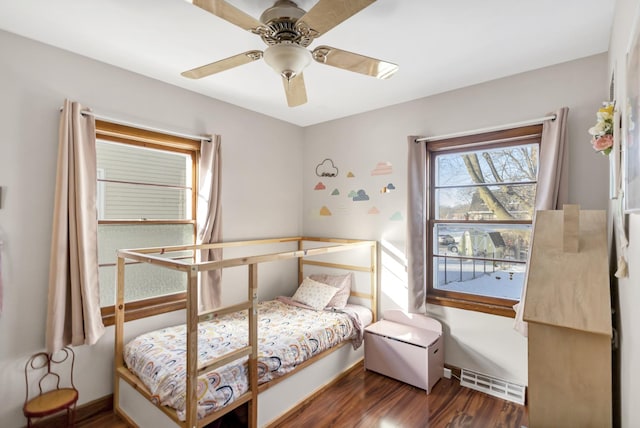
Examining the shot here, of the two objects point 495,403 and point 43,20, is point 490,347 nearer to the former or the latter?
point 495,403

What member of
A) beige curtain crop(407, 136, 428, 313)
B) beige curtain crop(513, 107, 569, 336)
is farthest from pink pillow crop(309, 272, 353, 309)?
beige curtain crop(513, 107, 569, 336)

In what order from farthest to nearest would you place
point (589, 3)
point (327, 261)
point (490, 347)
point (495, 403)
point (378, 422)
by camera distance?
1. point (327, 261)
2. point (490, 347)
3. point (495, 403)
4. point (378, 422)
5. point (589, 3)

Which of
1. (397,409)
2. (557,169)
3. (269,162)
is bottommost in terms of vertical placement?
(397,409)

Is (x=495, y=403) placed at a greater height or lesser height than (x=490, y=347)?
→ lesser

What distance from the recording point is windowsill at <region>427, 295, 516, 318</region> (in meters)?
2.53

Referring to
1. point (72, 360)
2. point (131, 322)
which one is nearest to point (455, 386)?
point (131, 322)

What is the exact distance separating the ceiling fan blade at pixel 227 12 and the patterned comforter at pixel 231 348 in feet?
5.86

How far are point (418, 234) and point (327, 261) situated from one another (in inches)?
44.1

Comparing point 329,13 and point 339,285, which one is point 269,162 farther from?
point 329,13

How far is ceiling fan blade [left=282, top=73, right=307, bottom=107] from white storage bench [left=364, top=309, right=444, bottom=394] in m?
2.00

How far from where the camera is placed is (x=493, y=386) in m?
2.54

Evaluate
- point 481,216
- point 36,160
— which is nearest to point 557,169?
point 481,216

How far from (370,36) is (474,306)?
220 cm

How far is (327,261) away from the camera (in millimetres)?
3598
